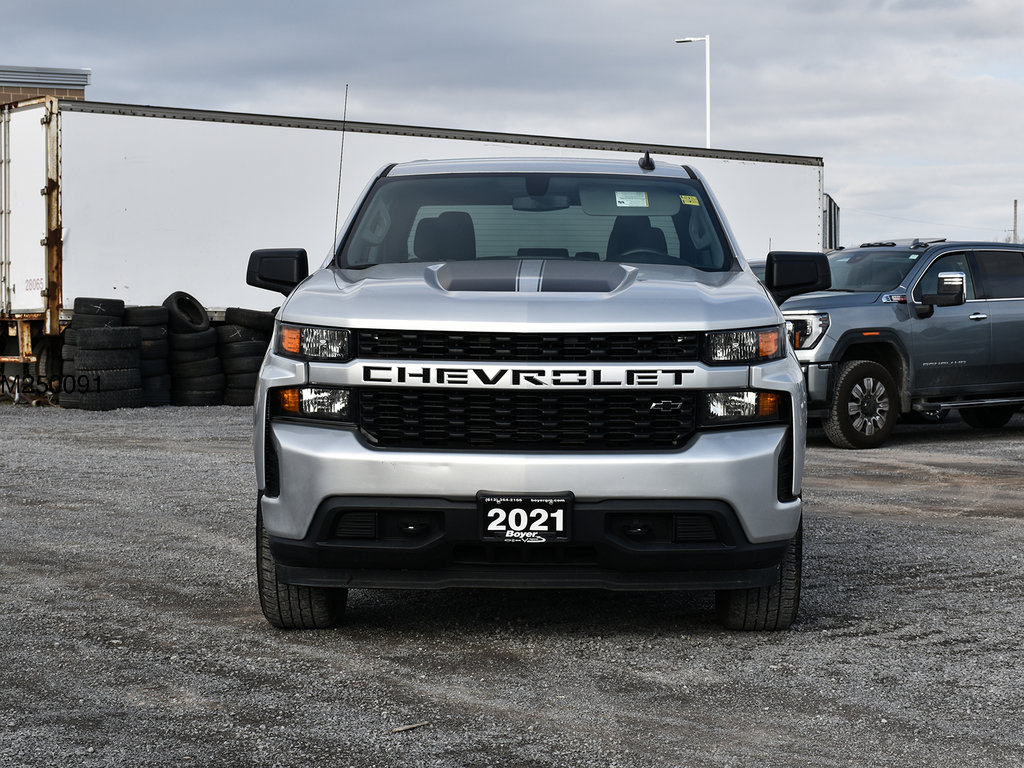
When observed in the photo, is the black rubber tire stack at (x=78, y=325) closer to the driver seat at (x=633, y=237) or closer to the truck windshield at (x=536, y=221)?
the truck windshield at (x=536, y=221)

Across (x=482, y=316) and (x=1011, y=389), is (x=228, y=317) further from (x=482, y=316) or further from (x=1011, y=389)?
(x=482, y=316)

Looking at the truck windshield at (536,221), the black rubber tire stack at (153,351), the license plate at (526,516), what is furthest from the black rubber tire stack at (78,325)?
the license plate at (526,516)

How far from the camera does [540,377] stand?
15.1ft

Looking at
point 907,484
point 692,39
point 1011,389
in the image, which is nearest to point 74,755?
point 907,484

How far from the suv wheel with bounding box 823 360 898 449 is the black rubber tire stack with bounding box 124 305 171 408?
8.49 meters

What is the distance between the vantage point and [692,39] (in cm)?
3381

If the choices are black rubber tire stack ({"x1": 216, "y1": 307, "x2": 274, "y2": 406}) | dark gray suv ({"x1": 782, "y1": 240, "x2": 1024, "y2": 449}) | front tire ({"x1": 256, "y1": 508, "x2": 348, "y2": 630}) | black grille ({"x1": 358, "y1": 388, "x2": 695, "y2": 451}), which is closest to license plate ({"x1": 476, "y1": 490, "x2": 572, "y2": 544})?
black grille ({"x1": 358, "y1": 388, "x2": 695, "y2": 451})

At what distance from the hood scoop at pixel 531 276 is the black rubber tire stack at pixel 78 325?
11.9 meters

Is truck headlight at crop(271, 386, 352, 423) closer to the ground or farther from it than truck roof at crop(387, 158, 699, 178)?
closer to the ground

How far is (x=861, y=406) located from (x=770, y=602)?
24.9 ft

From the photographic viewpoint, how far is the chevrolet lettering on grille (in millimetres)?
4617

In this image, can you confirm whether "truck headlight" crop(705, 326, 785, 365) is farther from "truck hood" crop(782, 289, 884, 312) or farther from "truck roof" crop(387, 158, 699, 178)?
"truck hood" crop(782, 289, 884, 312)

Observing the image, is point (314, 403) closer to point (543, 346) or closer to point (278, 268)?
point (543, 346)

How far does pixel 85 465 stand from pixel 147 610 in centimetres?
585
